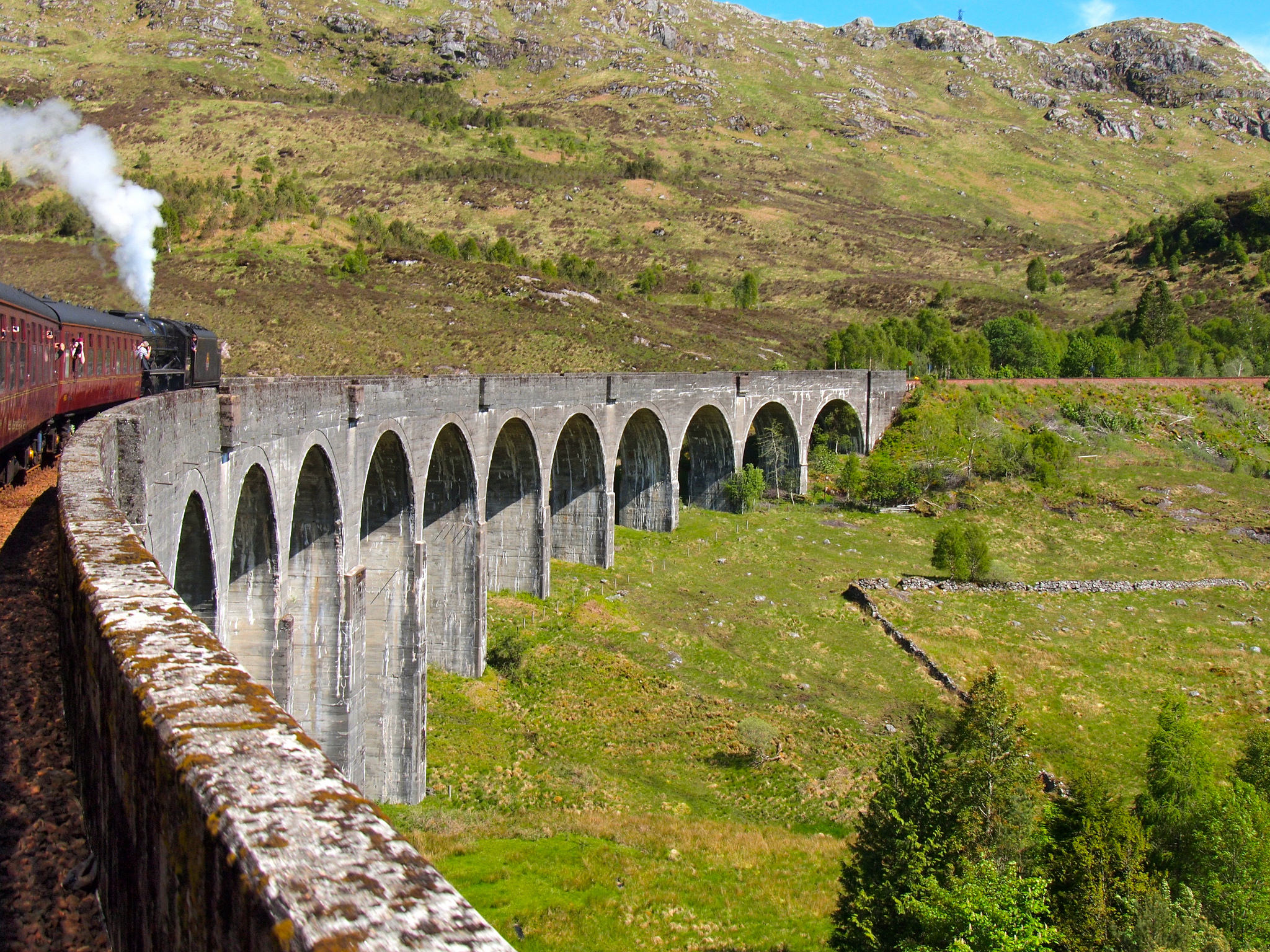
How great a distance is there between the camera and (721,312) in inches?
3250

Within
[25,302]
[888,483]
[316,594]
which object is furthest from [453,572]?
[888,483]

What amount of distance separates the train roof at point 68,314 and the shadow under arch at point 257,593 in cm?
419

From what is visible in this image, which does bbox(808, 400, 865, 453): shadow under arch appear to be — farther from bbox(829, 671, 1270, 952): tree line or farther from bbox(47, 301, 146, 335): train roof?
bbox(47, 301, 146, 335): train roof

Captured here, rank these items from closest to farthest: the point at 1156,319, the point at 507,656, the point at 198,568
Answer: the point at 198,568
the point at 507,656
the point at 1156,319

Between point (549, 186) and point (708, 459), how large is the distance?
248ft

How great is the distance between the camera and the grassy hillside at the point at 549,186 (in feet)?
204

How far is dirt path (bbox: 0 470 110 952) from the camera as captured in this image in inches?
143

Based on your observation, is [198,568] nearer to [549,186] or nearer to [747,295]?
[747,295]

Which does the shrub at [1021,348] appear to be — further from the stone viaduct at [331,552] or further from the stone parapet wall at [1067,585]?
the stone parapet wall at [1067,585]

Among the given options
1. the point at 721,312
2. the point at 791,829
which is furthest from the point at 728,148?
the point at 791,829

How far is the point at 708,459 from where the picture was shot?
48.4 meters

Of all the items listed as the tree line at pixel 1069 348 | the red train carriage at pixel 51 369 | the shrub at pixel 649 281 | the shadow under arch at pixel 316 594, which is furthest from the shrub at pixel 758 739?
the shrub at pixel 649 281

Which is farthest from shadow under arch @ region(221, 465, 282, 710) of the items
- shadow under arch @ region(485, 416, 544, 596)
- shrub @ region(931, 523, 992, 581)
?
shrub @ region(931, 523, 992, 581)

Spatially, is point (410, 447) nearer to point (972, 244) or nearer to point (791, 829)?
point (791, 829)
